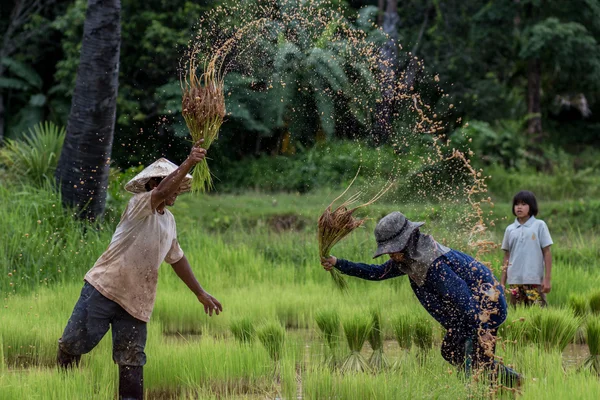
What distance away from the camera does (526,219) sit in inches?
272

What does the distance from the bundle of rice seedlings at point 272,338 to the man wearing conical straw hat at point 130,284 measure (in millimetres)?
1257

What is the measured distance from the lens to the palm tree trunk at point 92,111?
353 inches

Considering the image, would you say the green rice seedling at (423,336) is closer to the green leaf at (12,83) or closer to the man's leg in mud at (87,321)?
the man's leg in mud at (87,321)

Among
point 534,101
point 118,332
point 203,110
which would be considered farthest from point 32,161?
point 534,101

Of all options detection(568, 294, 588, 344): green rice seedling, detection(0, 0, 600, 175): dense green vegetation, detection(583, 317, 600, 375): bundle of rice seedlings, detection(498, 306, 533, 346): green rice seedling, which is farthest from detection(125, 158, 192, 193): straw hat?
detection(0, 0, 600, 175): dense green vegetation

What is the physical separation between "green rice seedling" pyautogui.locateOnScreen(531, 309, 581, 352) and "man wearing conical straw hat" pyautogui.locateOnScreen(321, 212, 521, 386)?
3.43 feet

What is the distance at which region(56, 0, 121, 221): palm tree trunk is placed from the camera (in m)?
8.97

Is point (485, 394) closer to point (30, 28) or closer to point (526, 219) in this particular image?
point (526, 219)

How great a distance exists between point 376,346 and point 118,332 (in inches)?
75.1

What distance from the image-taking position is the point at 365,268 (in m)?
4.95

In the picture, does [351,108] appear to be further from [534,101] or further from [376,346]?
[376,346]

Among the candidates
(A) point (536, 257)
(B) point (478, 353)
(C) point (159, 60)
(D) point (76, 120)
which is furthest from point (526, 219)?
(C) point (159, 60)

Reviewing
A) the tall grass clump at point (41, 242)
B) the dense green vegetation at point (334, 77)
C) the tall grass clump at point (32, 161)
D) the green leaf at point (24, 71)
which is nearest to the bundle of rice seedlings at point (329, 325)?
the tall grass clump at point (41, 242)

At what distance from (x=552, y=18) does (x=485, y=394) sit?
14.7 metres
